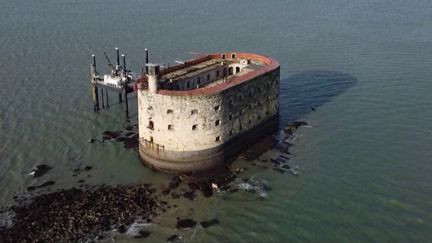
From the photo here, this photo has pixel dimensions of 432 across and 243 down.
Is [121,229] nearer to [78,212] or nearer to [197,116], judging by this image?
[78,212]

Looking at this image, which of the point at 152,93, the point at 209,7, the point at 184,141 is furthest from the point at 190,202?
the point at 209,7

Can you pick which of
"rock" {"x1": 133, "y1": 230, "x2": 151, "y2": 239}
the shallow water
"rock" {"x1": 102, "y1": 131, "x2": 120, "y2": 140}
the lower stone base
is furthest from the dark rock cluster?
"rock" {"x1": 102, "y1": 131, "x2": 120, "y2": 140}

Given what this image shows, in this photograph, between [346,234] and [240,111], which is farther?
[240,111]

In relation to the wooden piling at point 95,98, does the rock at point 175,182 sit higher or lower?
lower

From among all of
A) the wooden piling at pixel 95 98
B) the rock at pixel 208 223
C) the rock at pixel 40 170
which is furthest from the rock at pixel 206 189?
the wooden piling at pixel 95 98

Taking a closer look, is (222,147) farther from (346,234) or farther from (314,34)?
(314,34)

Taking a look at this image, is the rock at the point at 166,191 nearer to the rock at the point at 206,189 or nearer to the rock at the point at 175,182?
the rock at the point at 175,182
